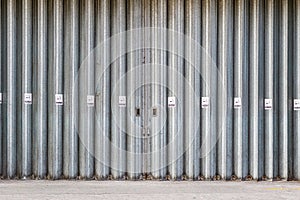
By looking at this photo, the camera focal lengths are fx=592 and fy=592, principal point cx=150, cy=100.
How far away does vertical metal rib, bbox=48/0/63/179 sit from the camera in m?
10.1

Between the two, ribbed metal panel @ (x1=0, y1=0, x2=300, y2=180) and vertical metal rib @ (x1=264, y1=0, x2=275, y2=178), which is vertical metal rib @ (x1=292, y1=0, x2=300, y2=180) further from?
vertical metal rib @ (x1=264, y1=0, x2=275, y2=178)

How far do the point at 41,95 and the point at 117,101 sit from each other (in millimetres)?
1303

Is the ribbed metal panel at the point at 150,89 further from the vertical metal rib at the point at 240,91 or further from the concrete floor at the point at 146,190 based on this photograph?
the concrete floor at the point at 146,190

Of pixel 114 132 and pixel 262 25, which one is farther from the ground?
pixel 262 25

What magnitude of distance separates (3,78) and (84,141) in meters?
1.78

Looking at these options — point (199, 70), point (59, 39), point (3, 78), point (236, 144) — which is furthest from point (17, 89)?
point (236, 144)

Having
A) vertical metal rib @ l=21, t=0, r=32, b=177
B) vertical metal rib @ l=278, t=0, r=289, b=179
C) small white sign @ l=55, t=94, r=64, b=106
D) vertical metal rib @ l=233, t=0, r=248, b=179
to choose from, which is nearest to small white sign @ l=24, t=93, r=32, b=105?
vertical metal rib @ l=21, t=0, r=32, b=177

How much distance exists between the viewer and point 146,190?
30.6ft

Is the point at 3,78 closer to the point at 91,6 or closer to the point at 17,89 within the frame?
the point at 17,89

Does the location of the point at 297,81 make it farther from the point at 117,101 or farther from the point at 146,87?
the point at 117,101

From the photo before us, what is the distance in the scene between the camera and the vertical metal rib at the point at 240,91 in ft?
33.4

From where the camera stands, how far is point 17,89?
10.2 meters

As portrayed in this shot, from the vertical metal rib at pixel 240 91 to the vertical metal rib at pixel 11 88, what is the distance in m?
3.81

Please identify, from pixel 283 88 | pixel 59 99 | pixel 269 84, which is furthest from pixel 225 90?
pixel 59 99
